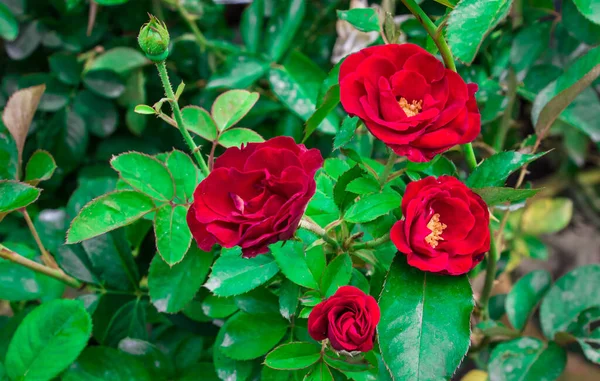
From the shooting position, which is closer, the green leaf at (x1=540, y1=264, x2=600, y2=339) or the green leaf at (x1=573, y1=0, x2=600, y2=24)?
the green leaf at (x1=573, y1=0, x2=600, y2=24)

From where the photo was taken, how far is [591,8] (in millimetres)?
646

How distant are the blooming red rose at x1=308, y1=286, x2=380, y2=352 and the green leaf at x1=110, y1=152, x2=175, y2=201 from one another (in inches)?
10.2

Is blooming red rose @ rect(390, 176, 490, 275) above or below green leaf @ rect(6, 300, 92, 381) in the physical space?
above

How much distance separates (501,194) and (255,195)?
22cm

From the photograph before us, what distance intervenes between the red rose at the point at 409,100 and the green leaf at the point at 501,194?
0.18 ft

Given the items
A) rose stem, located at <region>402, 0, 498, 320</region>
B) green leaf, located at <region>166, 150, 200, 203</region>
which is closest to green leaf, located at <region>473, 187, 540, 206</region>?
rose stem, located at <region>402, 0, 498, 320</region>

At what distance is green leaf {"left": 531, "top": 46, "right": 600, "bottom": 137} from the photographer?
67cm

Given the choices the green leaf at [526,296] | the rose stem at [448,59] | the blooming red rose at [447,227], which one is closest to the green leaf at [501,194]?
the blooming red rose at [447,227]

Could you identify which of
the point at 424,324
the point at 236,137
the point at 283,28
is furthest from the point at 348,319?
the point at 283,28

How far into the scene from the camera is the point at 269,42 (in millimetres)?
1050

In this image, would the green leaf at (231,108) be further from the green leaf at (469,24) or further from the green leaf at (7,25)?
the green leaf at (7,25)

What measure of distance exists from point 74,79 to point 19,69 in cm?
21

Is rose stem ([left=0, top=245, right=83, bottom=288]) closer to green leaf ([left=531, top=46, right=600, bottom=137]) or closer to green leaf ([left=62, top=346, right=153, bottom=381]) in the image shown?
green leaf ([left=62, top=346, right=153, bottom=381])

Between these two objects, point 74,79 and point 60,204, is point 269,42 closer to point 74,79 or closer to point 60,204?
point 74,79
